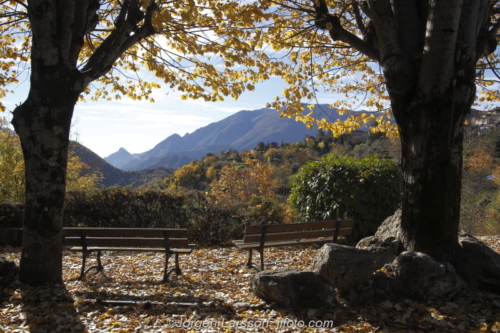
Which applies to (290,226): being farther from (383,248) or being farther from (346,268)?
(346,268)

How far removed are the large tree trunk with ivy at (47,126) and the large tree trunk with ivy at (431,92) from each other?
415 cm

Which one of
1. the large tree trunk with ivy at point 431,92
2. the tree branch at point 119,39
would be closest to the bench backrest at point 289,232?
the large tree trunk with ivy at point 431,92

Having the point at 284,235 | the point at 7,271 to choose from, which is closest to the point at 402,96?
the point at 284,235

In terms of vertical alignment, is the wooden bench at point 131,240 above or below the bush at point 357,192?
below

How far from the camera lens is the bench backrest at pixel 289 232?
595cm

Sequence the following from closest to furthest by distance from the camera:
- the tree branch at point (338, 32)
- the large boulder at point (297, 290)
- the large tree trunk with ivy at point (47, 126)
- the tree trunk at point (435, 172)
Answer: the large boulder at point (297, 290)
the large tree trunk with ivy at point (47, 126)
the tree trunk at point (435, 172)
the tree branch at point (338, 32)

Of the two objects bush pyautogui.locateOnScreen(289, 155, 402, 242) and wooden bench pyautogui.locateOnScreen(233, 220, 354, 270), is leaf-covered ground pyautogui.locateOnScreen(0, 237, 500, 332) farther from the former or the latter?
bush pyautogui.locateOnScreen(289, 155, 402, 242)

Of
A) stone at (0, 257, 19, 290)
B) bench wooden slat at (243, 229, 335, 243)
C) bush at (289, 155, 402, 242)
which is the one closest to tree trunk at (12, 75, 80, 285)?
stone at (0, 257, 19, 290)

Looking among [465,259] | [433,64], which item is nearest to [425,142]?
[433,64]

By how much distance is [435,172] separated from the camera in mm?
4754

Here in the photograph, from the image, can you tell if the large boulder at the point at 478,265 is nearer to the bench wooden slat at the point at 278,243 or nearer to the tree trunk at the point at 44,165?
the bench wooden slat at the point at 278,243

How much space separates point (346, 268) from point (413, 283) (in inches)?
32.2

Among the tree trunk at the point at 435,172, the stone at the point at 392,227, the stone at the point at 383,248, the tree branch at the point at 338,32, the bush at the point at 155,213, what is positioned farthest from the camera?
the bush at the point at 155,213

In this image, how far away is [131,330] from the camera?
3725 mm
